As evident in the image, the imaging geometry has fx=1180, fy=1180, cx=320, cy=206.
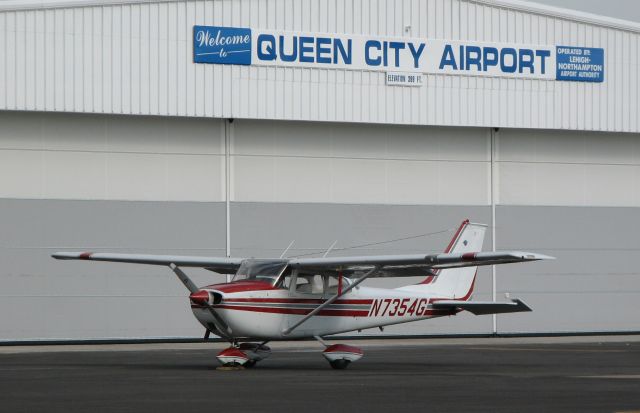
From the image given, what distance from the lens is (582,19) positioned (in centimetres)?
3038

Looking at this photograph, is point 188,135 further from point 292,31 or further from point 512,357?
point 512,357

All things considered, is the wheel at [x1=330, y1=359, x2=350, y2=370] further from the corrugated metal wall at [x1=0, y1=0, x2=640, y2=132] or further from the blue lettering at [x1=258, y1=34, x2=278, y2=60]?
the blue lettering at [x1=258, y1=34, x2=278, y2=60]

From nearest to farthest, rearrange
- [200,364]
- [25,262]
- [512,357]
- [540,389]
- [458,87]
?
[540,389] < [200,364] < [512,357] < [25,262] < [458,87]

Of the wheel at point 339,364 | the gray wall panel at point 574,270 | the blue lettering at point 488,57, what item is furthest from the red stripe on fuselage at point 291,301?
the blue lettering at point 488,57

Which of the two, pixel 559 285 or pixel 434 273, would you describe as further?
pixel 559 285

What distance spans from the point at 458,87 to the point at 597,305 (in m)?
6.83

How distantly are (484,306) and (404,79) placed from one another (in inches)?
361

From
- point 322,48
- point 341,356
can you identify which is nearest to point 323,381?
point 341,356

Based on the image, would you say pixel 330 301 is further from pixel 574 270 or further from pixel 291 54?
pixel 574 270

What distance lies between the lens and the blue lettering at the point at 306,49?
27.8 m

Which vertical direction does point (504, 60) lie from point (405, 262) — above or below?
above

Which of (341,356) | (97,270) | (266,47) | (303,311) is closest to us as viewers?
(341,356)

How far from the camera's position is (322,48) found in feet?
91.8

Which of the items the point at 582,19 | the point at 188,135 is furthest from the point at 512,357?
the point at 582,19
